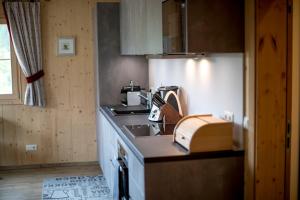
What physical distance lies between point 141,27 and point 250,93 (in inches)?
67.4

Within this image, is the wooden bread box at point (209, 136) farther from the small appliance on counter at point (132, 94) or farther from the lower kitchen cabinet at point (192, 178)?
the small appliance on counter at point (132, 94)

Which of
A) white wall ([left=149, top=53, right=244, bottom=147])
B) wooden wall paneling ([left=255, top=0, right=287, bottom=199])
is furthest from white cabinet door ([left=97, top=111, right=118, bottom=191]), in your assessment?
wooden wall paneling ([left=255, top=0, right=287, bottom=199])

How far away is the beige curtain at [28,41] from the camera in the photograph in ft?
18.3

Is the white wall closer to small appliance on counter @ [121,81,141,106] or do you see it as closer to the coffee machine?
the coffee machine

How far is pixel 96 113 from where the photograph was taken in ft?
19.5

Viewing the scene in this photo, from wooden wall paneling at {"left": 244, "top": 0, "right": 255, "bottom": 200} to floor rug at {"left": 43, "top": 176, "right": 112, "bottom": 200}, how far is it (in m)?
2.31

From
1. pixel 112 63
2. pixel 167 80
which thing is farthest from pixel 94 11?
pixel 167 80

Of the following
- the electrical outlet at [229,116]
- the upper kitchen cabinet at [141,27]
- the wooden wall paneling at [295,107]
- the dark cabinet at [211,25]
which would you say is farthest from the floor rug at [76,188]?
the dark cabinet at [211,25]

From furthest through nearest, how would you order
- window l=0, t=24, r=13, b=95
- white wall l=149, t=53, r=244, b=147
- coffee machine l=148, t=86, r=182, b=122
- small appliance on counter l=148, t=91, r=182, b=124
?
window l=0, t=24, r=13, b=95
coffee machine l=148, t=86, r=182, b=122
small appliance on counter l=148, t=91, r=182, b=124
white wall l=149, t=53, r=244, b=147

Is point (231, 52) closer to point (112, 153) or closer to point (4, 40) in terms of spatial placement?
point (112, 153)

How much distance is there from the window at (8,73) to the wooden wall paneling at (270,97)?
3923 mm

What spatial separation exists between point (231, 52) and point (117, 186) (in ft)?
5.24

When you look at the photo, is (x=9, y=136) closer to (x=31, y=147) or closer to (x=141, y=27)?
(x=31, y=147)

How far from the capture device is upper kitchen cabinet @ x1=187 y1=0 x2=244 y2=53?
274 centimetres
